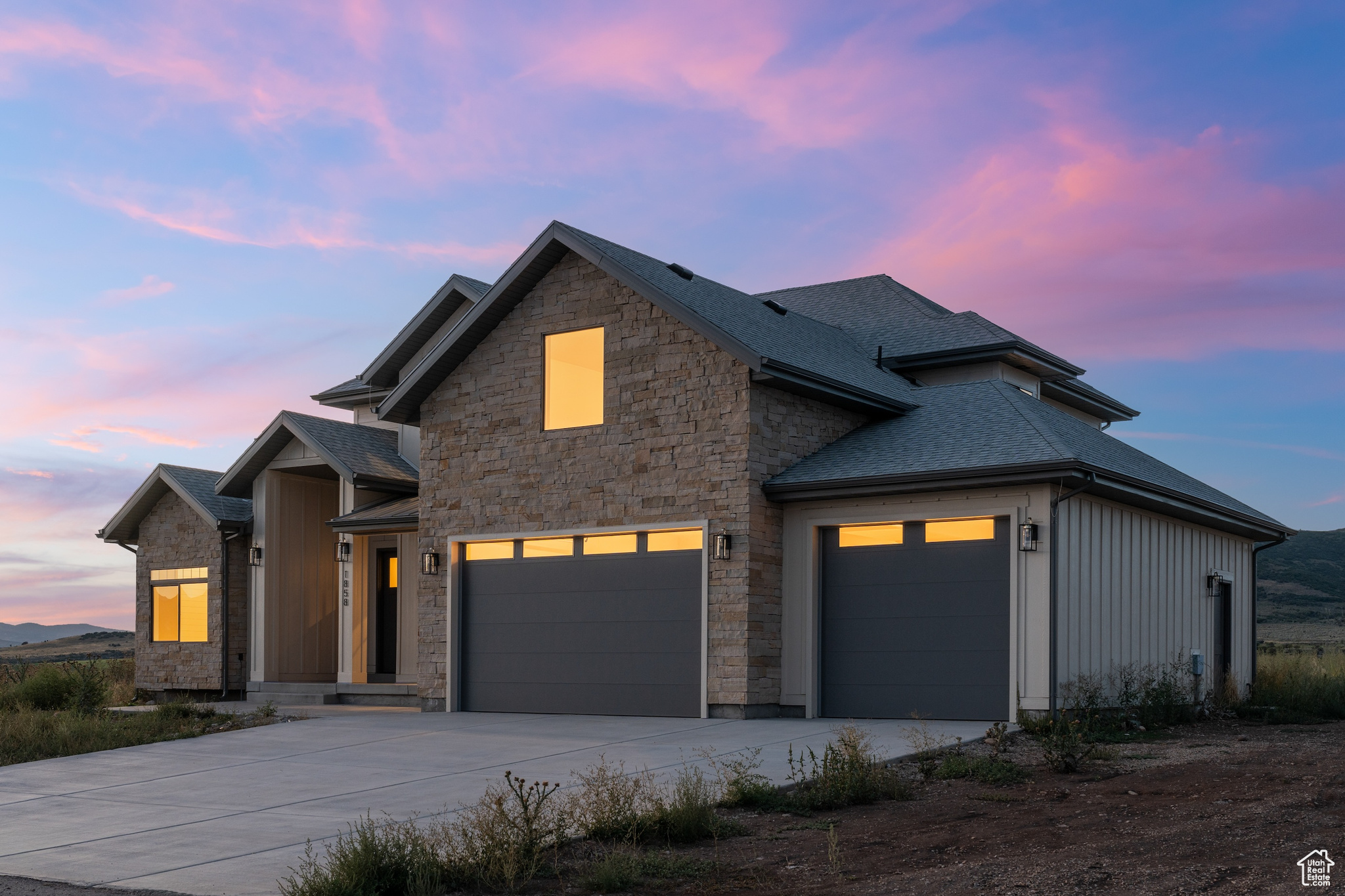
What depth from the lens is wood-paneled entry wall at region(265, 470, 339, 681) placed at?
2370 cm

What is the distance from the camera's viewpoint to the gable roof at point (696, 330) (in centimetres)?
1684

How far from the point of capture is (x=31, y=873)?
8375mm

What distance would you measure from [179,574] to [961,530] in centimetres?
1641

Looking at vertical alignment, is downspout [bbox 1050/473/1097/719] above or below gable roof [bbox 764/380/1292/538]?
below

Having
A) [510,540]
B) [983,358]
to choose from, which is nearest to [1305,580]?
[983,358]

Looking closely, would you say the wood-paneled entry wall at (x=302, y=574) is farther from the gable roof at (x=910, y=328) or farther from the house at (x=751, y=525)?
the gable roof at (x=910, y=328)

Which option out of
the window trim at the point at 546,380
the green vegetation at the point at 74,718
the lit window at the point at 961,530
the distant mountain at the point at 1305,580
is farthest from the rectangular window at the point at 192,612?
the distant mountain at the point at 1305,580

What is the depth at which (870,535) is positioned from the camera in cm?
1638

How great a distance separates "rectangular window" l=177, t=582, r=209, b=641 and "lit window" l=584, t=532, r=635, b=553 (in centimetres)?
1028

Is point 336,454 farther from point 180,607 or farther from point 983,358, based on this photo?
point 983,358

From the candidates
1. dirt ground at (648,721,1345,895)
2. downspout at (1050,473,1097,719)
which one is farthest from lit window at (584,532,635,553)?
dirt ground at (648,721,1345,895)

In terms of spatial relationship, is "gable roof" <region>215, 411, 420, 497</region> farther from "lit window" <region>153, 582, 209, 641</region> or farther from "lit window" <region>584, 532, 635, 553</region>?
"lit window" <region>584, 532, 635, 553</region>

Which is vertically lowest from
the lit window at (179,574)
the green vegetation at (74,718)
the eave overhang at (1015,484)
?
the green vegetation at (74,718)

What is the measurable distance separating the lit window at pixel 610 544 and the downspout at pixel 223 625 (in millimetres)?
9544
